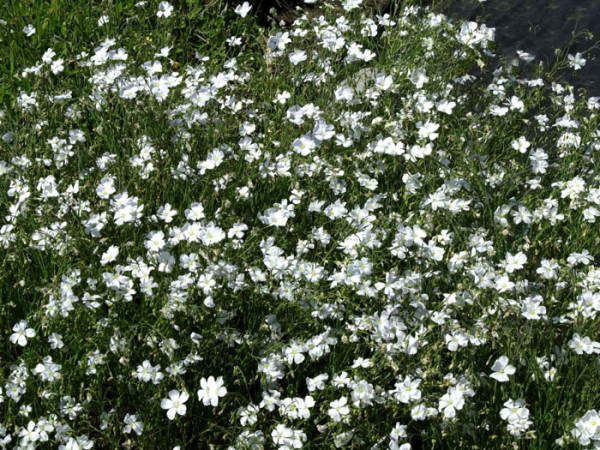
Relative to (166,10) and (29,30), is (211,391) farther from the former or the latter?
(29,30)

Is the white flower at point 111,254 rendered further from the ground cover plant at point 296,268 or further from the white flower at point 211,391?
the white flower at point 211,391

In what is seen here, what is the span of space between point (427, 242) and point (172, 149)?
1.23 meters

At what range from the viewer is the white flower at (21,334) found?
3.06 m

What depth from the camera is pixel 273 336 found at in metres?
3.07

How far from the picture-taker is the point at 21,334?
3.09 m

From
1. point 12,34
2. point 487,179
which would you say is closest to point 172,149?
point 487,179

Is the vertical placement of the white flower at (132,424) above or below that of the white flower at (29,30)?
below

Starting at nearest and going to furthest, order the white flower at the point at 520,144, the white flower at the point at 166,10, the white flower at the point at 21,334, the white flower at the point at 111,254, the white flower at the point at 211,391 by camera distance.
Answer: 1. the white flower at the point at 211,391
2. the white flower at the point at 21,334
3. the white flower at the point at 111,254
4. the white flower at the point at 520,144
5. the white flower at the point at 166,10

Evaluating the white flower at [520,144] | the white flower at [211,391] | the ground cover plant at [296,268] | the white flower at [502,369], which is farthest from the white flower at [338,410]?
the white flower at [520,144]

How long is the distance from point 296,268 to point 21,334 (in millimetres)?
1043

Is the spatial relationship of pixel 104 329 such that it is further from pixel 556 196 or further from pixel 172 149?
pixel 556 196

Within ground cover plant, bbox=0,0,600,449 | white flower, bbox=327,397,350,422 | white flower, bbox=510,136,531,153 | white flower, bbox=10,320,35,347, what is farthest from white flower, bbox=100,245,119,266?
white flower, bbox=510,136,531,153

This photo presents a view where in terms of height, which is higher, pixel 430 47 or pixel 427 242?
pixel 430 47

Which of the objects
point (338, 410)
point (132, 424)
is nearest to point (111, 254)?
point (132, 424)
